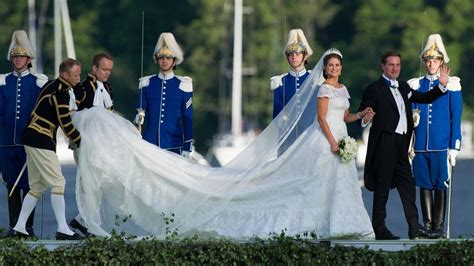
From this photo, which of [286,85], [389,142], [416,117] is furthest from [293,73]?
[389,142]

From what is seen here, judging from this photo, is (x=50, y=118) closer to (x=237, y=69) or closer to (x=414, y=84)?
(x=414, y=84)

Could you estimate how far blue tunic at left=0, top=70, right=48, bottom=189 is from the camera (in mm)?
17078

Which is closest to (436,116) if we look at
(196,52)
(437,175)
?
(437,175)

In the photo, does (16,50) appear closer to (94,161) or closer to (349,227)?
(94,161)

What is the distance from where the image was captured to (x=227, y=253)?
14.5 m

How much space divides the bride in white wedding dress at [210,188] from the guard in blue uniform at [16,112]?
3.71 ft

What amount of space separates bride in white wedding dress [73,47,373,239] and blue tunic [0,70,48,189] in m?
1.13

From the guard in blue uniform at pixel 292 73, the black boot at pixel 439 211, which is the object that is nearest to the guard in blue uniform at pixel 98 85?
the guard in blue uniform at pixel 292 73

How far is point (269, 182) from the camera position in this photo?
1617 centimetres

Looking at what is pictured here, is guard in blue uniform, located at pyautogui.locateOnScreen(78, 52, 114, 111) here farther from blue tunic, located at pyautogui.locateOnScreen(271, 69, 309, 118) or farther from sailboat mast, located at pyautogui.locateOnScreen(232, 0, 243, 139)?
sailboat mast, located at pyautogui.locateOnScreen(232, 0, 243, 139)

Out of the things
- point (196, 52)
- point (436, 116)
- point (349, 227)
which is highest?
point (196, 52)

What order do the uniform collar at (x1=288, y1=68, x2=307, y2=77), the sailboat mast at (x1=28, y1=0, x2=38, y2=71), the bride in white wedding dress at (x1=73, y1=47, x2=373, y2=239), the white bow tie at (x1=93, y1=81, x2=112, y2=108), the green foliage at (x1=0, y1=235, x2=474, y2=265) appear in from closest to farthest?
the green foliage at (x1=0, y1=235, x2=474, y2=265) < the bride in white wedding dress at (x1=73, y1=47, x2=373, y2=239) < the white bow tie at (x1=93, y1=81, x2=112, y2=108) < the uniform collar at (x1=288, y1=68, x2=307, y2=77) < the sailboat mast at (x1=28, y1=0, x2=38, y2=71)

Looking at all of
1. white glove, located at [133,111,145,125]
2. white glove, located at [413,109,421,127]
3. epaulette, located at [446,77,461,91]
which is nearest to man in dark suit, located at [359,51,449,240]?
white glove, located at [413,109,421,127]

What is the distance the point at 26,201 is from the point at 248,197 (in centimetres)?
189
